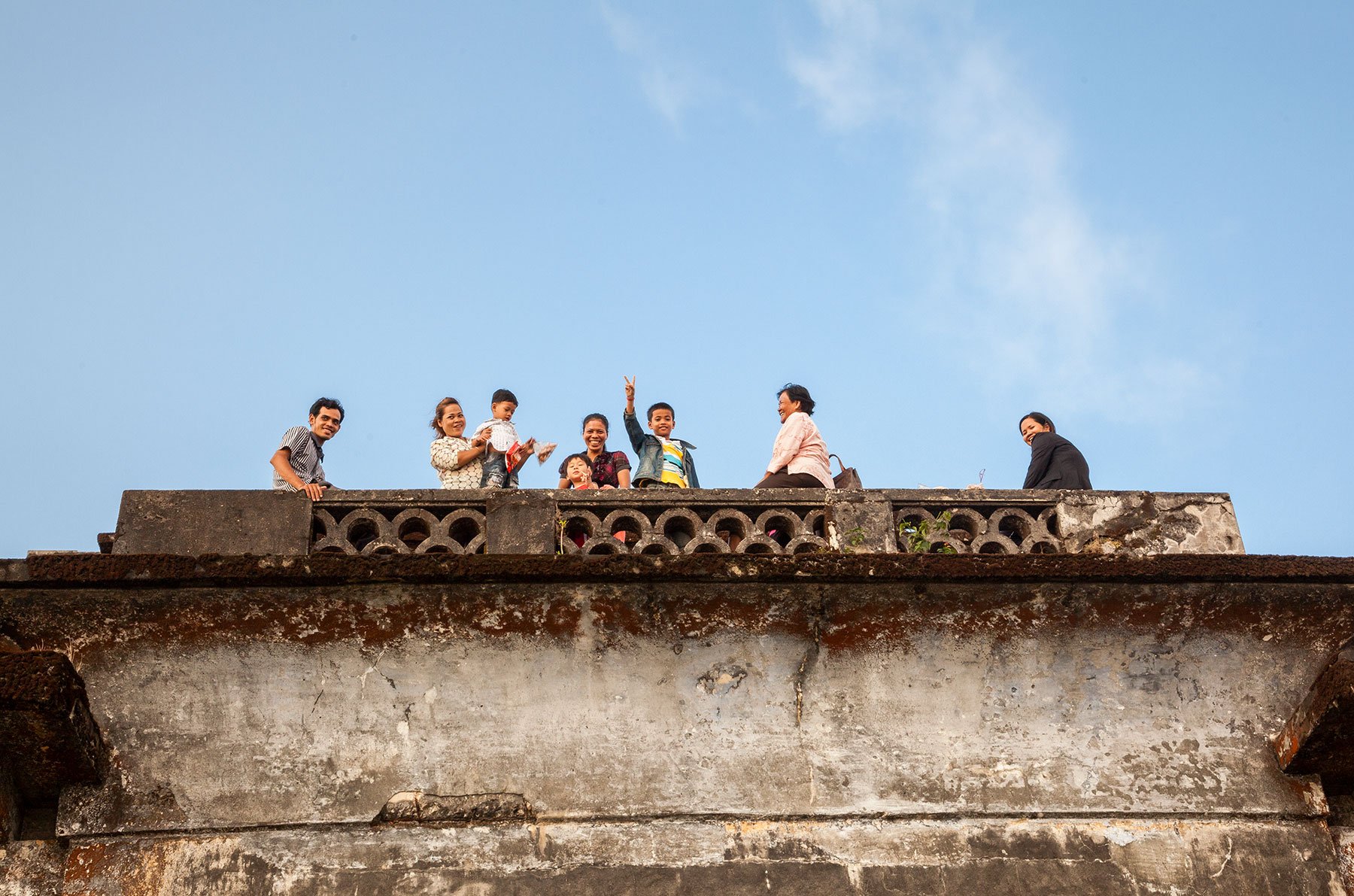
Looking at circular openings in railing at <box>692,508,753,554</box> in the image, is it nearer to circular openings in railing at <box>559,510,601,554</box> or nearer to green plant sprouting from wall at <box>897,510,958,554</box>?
circular openings in railing at <box>559,510,601,554</box>

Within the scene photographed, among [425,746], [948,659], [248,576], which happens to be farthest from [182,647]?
[948,659]

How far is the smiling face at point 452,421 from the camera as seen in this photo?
8367 millimetres

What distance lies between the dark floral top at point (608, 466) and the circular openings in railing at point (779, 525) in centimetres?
175

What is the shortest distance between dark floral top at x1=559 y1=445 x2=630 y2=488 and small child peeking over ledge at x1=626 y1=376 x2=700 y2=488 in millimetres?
150

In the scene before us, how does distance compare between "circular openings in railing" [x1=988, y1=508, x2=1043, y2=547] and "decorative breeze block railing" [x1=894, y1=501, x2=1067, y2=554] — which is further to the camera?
"circular openings in railing" [x1=988, y1=508, x2=1043, y2=547]

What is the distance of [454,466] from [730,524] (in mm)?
2128

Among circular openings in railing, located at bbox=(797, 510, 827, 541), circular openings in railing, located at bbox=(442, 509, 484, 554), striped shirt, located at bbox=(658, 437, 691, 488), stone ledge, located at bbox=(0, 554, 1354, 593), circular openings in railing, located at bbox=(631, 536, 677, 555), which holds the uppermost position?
striped shirt, located at bbox=(658, 437, 691, 488)

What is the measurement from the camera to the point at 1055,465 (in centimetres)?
796

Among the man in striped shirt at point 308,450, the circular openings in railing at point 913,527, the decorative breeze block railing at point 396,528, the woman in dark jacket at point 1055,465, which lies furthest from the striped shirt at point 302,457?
the woman in dark jacket at point 1055,465

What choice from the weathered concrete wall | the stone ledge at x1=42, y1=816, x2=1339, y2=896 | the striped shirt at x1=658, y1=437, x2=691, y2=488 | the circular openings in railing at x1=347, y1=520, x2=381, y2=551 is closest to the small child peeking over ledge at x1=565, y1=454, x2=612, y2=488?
the striped shirt at x1=658, y1=437, x2=691, y2=488

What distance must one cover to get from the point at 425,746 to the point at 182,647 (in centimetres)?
113

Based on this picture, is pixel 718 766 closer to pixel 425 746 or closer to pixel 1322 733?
pixel 425 746

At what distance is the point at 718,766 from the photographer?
583cm

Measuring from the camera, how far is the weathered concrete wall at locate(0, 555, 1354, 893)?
5.59 meters
